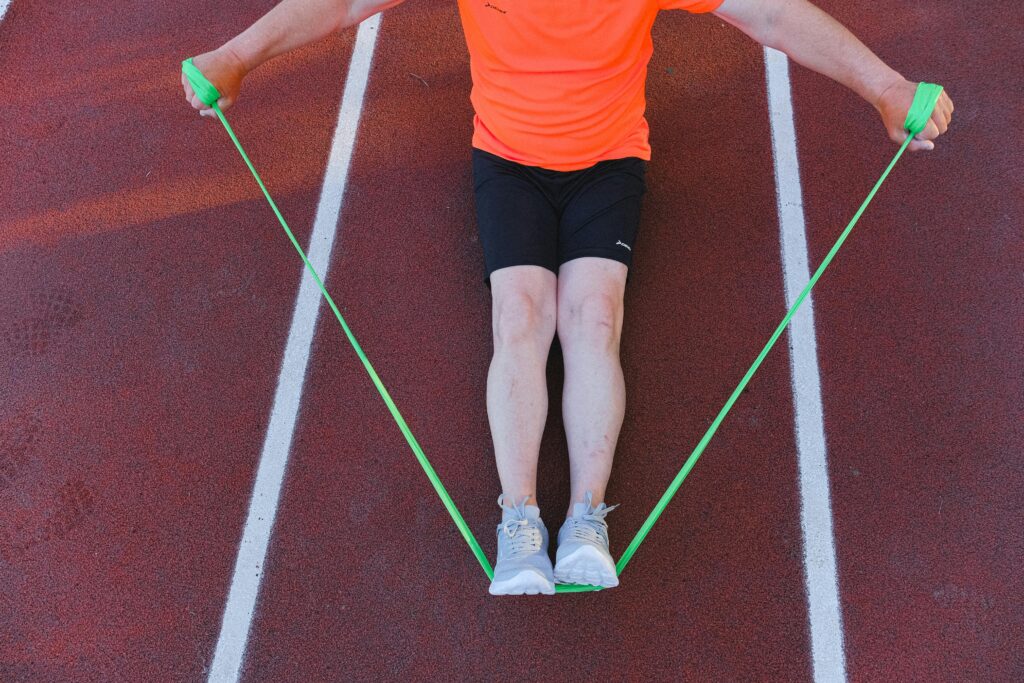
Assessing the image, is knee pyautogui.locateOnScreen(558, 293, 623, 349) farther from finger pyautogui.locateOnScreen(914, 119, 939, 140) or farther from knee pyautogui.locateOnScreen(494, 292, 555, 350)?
finger pyautogui.locateOnScreen(914, 119, 939, 140)

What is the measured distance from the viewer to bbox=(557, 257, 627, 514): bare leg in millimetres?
2252

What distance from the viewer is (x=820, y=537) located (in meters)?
2.41

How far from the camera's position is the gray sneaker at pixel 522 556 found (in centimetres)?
206

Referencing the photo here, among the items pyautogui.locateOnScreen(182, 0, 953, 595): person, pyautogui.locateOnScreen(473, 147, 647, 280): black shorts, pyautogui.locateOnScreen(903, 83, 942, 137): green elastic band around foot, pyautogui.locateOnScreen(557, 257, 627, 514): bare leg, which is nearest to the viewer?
pyautogui.locateOnScreen(903, 83, 942, 137): green elastic band around foot

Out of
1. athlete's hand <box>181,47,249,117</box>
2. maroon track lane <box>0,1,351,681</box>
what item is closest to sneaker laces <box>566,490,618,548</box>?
maroon track lane <box>0,1,351,681</box>

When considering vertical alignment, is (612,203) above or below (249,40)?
below

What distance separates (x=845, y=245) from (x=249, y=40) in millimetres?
2240

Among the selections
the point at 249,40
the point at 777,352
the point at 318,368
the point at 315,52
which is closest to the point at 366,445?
the point at 318,368

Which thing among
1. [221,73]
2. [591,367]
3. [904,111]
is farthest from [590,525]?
[221,73]

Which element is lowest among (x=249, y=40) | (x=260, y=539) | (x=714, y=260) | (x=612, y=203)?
(x=260, y=539)

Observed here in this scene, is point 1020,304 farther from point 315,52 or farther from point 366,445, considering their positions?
point 315,52

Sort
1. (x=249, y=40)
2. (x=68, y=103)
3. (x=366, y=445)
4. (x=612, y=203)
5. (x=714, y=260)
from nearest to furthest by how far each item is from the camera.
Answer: (x=249, y=40), (x=612, y=203), (x=366, y=445), (x=714, y=260), (x=68, y=103)

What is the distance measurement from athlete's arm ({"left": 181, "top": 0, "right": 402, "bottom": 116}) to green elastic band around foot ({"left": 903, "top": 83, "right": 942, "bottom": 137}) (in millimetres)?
1611

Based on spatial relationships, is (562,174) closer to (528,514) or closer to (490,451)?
(490,451)
